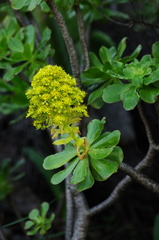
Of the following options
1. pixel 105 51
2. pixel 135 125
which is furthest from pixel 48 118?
pixel 135 125

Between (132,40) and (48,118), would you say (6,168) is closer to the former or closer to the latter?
(132,40)

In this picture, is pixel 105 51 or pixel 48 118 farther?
pixel 105 51

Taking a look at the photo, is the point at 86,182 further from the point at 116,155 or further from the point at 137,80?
the point at 137,80

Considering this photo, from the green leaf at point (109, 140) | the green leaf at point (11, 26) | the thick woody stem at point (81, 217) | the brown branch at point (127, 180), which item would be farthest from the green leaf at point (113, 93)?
the green leaf at point (11, 26)

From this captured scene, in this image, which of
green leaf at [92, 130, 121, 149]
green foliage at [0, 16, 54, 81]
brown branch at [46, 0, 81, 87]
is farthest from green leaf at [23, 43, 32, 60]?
green leaf at [92, 130, 121, 149]

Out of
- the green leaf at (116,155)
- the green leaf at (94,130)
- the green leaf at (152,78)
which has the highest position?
the green leaf at (152,78)

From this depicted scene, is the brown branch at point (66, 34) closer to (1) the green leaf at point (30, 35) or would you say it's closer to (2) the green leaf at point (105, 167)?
(1) the green leaf at point (30, 35)
